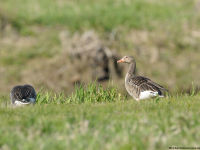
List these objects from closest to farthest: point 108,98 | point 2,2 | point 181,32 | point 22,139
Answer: point 22,139, point 108,98, point 181,32, point 2,2

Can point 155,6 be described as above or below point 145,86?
above

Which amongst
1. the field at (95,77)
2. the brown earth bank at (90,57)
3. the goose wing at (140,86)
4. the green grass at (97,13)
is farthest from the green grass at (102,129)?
the green grass at (97,13)

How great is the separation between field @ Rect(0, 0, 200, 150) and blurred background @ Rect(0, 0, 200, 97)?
60 millimetres

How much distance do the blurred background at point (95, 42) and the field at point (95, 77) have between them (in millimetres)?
60

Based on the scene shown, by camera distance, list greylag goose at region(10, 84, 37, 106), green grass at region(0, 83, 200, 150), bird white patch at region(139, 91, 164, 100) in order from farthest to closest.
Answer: bird white patch at region(139, 91, 164, 100), greylag goose at region(10, 84, 37, 106), green grass at region(0, 83, 200, 150)

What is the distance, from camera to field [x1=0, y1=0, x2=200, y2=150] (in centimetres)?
511

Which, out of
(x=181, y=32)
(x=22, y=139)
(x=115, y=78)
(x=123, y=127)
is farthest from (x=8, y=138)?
(x=181, y=32)

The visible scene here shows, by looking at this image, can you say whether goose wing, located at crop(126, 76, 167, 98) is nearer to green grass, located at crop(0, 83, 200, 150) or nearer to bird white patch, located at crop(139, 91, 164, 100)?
bird white patch, located at crop(139, 91, 164, 100)

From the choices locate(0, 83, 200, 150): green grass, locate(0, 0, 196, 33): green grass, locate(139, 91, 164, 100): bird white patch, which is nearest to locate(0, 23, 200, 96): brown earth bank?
locate(0, 0, 196, 33): green grass

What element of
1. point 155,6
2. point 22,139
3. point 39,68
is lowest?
point 22,139

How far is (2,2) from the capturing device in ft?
74.1

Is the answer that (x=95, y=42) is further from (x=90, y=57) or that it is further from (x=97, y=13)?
(x=97, y=13)

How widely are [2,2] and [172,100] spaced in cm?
1816

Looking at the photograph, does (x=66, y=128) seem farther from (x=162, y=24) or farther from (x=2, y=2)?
(x=2, y=2)
